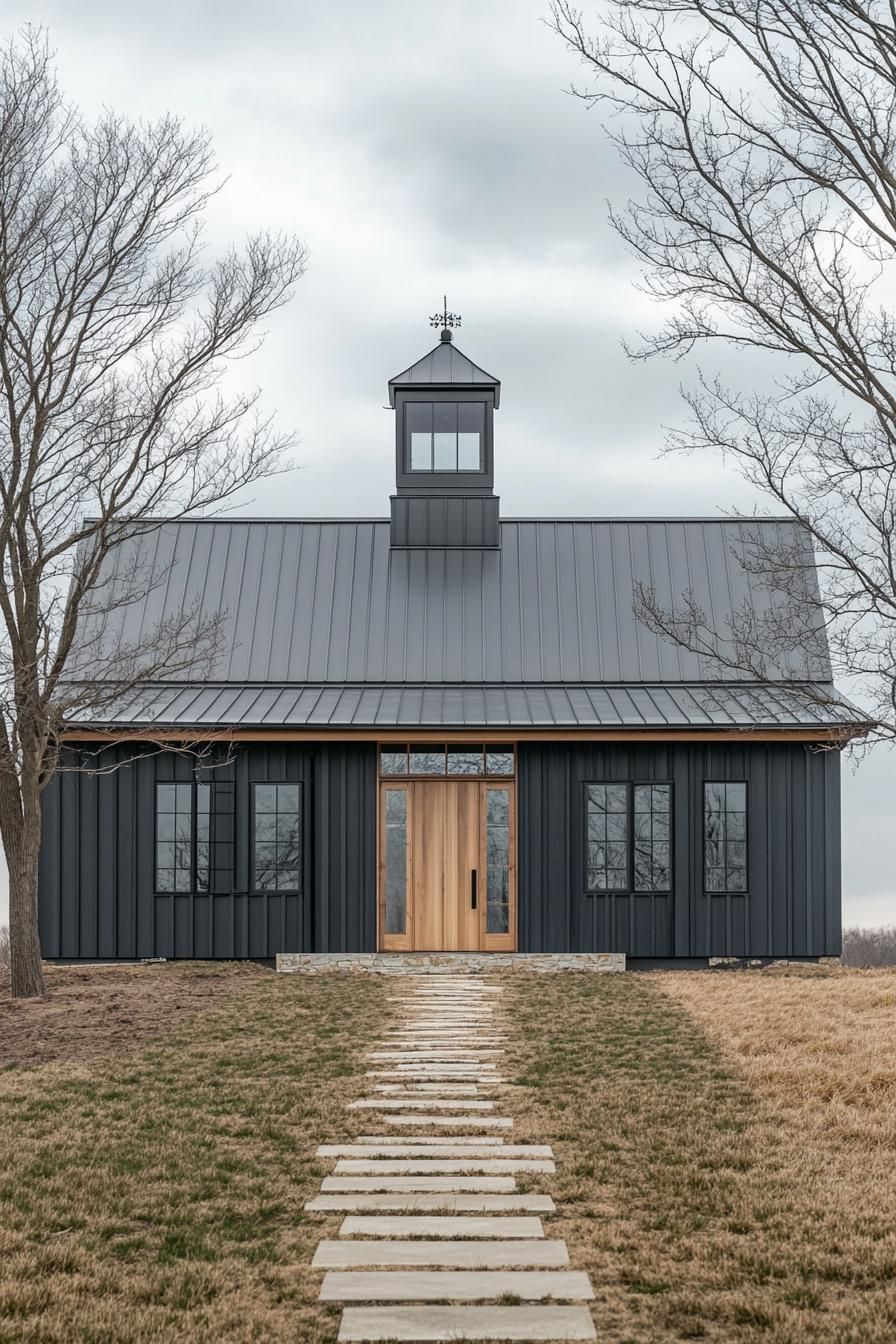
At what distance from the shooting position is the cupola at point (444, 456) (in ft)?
65.9

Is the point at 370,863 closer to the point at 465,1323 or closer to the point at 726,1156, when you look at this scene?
the point at 726,1156

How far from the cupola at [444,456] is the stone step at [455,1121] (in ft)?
42.2

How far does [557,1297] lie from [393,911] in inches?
462

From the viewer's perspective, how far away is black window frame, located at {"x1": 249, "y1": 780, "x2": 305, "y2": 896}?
1670 cm

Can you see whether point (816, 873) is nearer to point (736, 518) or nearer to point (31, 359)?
point (736, 518)

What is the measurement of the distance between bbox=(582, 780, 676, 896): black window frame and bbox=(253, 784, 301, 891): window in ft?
11.9

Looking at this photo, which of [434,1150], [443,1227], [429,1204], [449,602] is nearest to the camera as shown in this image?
[443,1227]

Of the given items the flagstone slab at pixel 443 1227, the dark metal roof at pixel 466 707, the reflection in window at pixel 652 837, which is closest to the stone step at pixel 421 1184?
the flagstone slab at pixel 443 1227

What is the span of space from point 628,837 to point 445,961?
279cm

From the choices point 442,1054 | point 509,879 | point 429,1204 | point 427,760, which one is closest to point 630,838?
point 509,879

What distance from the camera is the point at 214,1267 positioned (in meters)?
5.45

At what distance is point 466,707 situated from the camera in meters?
17.0

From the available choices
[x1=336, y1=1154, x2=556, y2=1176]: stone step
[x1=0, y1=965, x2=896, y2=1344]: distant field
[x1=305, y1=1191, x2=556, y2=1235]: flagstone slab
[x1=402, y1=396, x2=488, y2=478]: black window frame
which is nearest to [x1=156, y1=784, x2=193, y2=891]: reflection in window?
[x1=0, y1=965, x2=896, y2=1344]: distant field

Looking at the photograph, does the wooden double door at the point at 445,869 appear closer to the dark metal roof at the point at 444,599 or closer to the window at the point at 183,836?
the dark metal roof at the point at 444,599
